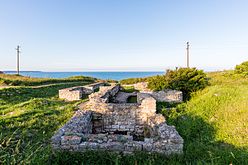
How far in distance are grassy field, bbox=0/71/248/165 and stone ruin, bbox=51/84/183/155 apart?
214 millimetres

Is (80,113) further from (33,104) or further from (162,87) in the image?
(162,87)

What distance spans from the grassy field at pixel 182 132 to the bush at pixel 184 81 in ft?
3.64

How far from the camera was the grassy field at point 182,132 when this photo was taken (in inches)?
200

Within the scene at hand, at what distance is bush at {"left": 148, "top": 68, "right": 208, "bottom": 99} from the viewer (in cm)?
1441

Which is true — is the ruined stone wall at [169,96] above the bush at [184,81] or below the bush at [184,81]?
below

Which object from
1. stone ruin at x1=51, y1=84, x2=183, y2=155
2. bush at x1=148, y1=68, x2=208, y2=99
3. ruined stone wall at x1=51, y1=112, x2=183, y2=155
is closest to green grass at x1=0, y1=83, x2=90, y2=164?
ruined stone wall at x1=51, y1=112, x2=183, y2=155

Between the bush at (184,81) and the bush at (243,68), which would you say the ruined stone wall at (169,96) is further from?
the bush at (243,68)

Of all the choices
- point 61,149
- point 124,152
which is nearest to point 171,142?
point 124,152

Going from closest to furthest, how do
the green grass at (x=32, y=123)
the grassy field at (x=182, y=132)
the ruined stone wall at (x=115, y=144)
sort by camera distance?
the grassy field at (x=182, y=132), the ruined stone wall at (x=115, y=144), the green grass at (x=32, y=123)

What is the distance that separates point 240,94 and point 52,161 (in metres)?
10.2

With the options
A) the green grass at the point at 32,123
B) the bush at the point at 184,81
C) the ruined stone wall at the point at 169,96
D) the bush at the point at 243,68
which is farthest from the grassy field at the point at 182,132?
the bush at the point at 243,68

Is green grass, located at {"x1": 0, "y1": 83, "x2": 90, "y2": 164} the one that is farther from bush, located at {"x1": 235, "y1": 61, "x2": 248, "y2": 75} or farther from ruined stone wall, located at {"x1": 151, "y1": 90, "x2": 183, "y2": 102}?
bush, located at {"x1": 235, "y1": 61, "x2": 248, "y2": 75}

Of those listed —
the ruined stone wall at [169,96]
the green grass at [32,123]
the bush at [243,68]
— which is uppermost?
the bush at [243,68]

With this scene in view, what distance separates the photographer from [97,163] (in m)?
4.99
